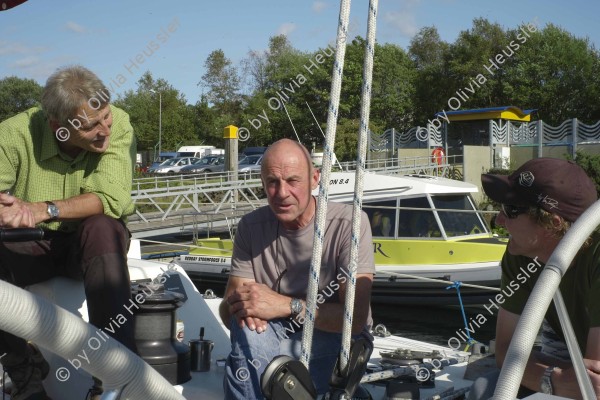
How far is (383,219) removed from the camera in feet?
40.1

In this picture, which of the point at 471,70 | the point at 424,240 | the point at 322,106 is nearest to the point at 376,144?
the point at 322,106

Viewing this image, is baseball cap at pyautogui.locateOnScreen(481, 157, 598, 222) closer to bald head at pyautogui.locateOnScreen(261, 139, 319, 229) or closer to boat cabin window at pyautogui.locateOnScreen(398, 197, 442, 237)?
bald head at pyautogui.locateOnScreen(261, 139, 319, 229)

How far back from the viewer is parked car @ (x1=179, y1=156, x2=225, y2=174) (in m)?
37.0

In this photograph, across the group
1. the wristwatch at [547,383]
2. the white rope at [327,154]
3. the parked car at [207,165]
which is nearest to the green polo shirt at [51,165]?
the white rope at [327,154]

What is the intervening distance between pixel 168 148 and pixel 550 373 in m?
48.6

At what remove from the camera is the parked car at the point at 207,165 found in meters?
37.0

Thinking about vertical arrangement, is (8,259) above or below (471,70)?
below

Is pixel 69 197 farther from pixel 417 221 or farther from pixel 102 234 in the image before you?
pixel 417 221

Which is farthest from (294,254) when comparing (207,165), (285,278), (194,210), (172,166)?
(172,166)

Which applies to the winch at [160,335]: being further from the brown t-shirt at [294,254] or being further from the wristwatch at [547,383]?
the wristwatch at [547,383]


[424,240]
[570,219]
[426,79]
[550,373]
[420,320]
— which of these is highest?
[426,79]

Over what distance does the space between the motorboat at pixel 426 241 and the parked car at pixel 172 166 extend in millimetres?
26602

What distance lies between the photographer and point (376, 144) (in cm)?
2961

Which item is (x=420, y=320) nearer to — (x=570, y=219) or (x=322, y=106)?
(x=570, y=219)
